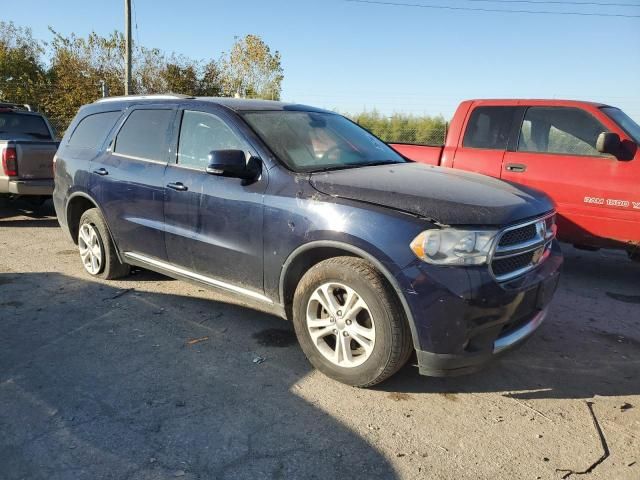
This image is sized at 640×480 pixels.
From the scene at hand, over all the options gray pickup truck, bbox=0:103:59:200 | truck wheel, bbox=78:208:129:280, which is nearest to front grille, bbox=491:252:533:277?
truck wheel, bbox=78:208:129:280

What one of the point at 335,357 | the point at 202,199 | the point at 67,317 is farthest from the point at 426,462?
the point at 67,317

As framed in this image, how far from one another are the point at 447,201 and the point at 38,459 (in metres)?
2.47

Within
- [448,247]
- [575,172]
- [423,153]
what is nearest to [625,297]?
[575,172]

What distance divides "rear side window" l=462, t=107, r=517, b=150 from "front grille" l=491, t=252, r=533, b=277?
3.14m

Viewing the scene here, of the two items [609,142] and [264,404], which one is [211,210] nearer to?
[264,404]

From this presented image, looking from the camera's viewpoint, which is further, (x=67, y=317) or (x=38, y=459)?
(x=67, y=317)

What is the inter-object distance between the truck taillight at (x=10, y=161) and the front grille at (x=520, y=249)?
7379mm

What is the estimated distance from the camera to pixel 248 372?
3377mm

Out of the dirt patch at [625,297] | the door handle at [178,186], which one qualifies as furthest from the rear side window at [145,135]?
the dirt patch at [625,297]

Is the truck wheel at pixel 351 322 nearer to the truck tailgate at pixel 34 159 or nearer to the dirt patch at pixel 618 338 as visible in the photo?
the dirt patch at pixel 618 338

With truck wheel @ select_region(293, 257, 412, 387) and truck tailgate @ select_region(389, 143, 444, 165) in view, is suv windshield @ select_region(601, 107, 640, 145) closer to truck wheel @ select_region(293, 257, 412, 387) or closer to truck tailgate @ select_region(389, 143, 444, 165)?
truck tailgate @ select_region(389, 143, 444, 165)

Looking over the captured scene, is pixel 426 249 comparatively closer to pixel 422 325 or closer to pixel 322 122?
pixel 422 325

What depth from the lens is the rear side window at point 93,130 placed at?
16.5 feet

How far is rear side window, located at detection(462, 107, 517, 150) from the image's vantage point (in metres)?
5.94
